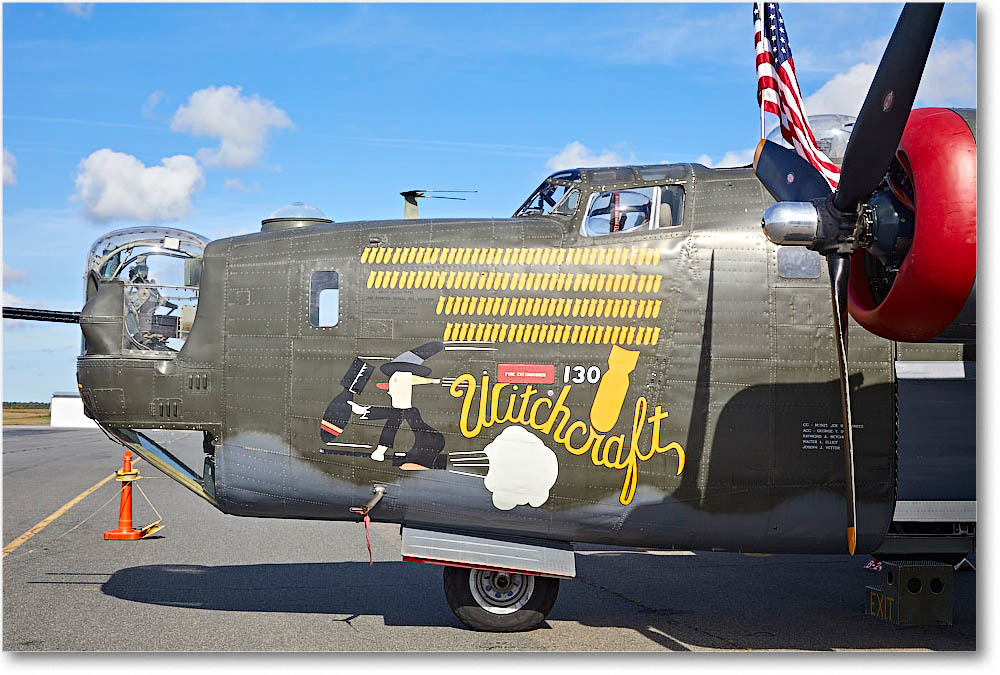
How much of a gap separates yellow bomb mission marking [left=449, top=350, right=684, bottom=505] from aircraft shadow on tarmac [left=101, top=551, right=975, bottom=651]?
1972 millimetres

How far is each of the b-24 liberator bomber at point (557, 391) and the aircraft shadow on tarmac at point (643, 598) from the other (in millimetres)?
1264

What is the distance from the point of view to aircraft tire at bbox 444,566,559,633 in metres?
9.62

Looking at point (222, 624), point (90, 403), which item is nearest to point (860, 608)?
point (222, 624)

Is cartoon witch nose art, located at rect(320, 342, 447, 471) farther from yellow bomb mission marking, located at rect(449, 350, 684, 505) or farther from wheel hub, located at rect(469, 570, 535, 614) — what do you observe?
wheel hub, located at rect(469, 570, 535, 614)

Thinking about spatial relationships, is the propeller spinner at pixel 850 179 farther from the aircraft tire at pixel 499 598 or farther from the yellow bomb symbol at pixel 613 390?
the aircraft tire at pixel 499 598

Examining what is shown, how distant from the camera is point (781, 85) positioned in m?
9.09

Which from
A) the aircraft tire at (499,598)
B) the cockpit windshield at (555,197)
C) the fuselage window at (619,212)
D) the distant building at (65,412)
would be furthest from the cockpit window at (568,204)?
the distant building at (65,412)

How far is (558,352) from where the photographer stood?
9141 millimetres

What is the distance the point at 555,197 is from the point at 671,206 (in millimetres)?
1293

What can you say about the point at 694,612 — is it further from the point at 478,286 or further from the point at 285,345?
the point at 285,345

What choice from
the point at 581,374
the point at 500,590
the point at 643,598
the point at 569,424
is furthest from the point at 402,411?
the point at 643,598

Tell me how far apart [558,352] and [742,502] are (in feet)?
7.74

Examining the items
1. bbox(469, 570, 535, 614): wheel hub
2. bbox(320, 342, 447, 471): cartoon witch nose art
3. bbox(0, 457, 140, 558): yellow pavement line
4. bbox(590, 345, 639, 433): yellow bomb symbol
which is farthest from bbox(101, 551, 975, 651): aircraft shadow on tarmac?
bbox(0, 457, 140, 558): yellow pavement line

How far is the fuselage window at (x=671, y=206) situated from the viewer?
30.6 ft
